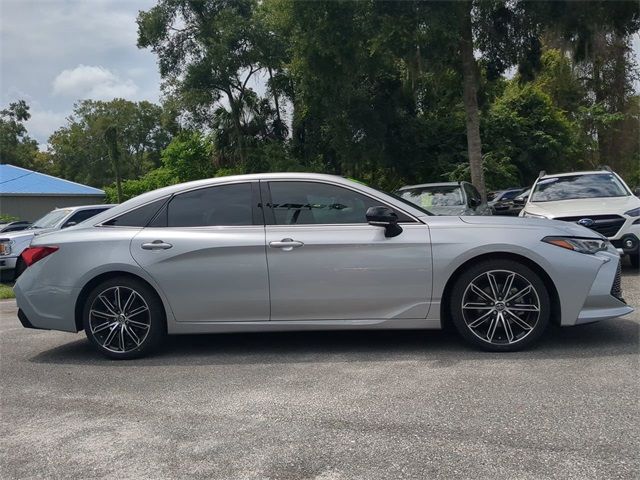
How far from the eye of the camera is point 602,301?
4.72 meters

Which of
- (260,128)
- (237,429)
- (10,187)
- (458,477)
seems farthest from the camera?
(10,187)

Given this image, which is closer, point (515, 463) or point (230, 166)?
point (515, 463)

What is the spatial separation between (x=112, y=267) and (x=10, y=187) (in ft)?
108

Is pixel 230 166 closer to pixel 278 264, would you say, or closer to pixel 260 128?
pixel 260 128

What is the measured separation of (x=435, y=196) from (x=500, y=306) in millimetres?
5963

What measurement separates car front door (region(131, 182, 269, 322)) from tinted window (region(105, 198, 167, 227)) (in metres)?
0.15

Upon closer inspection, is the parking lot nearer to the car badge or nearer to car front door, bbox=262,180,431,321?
car front door, bbox=262,180,431,321

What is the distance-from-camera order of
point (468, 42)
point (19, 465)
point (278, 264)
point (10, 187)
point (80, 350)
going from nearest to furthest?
point (19, 465) < point (278, 264) < point (80, 350) < point (468, 42) < point (10, 187)

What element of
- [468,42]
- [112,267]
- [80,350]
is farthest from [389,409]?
[468,42]

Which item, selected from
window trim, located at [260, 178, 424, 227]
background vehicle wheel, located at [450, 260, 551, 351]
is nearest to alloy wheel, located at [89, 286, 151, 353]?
window trim, located at [260, 178, 424, 227]

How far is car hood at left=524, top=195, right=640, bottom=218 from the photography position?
8539 millimetres

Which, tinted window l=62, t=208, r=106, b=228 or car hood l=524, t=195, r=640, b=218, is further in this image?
tinted window l=62, t=208, r=106, b=228

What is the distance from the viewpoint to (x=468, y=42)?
15508 millimetres

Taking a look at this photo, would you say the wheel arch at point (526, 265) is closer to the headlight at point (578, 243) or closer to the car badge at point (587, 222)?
the headlight at point (578, 243)
